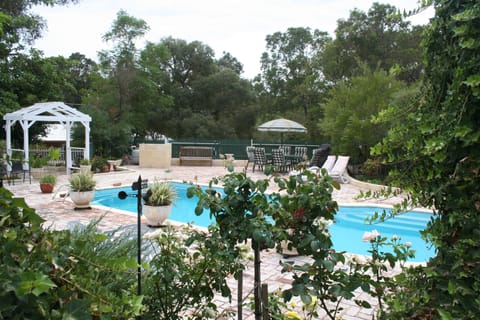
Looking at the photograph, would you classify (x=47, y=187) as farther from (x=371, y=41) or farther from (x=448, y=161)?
(x=371, y=41)

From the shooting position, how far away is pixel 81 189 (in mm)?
7781

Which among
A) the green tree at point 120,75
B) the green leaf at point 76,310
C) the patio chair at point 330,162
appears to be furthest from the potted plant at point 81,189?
the green tree at point 120,75

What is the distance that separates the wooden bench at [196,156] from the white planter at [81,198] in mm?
10765

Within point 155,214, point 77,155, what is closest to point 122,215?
point 155,214

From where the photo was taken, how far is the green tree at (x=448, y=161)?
1337 mm

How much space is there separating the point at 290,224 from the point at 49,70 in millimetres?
16967

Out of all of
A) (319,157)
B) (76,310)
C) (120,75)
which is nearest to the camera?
(76,310)

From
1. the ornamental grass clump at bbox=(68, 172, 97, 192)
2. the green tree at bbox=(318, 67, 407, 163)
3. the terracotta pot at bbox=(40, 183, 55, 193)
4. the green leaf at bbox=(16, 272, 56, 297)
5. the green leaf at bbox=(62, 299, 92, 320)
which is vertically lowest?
the terracotta pot at bbox=(40, 183, 55, 193)

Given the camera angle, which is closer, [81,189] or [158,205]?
[158,205]

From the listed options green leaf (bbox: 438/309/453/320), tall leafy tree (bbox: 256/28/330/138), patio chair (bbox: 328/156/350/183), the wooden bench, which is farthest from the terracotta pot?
tall leafy tree (bbox: 256/28/330/138)

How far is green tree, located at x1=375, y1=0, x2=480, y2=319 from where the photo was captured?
134cm

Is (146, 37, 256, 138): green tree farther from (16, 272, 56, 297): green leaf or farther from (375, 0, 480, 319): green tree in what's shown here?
(16, 272, 56, 297): green leaf

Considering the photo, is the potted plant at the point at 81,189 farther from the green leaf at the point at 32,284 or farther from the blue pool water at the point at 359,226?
the green leaf at the point at 32,284

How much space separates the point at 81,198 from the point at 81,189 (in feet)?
0.61
